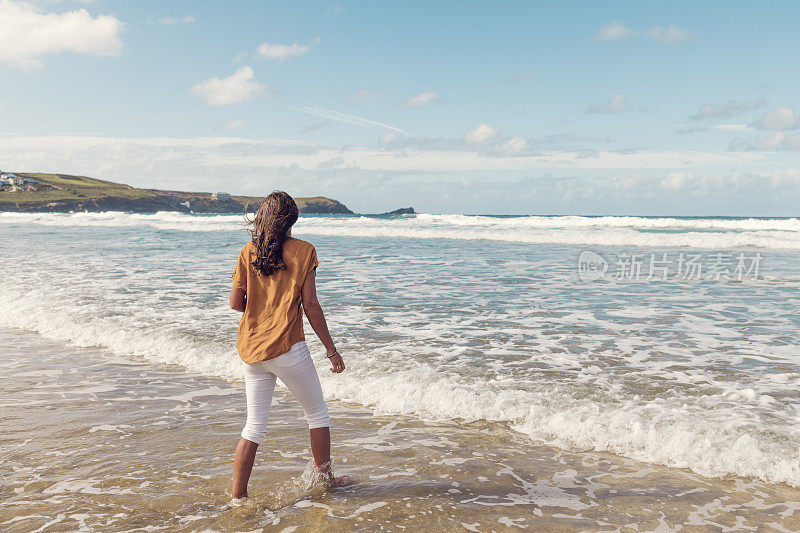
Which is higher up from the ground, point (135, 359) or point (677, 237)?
point (677, 237)

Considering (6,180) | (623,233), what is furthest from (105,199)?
(623,233)

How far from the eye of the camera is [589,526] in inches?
145

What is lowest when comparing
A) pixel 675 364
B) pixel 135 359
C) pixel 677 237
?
pixel 135 359

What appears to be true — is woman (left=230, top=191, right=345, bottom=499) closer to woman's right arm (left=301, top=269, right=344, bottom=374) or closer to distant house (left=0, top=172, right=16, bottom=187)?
woman's right arm (left=301, top=269, right=344, bottom=374)

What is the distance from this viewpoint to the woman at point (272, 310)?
371cm

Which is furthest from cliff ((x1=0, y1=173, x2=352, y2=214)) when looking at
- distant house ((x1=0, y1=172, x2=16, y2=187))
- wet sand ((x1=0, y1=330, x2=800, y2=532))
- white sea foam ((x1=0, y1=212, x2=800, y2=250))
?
wet sand ((x1=0, y1=330, x2=800, y2=532))

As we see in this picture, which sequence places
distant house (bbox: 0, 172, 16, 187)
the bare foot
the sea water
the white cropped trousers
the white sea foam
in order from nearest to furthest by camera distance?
the white cropped trousers
the bare foot
the sea water
the white sea foam
distant house (bbox: 0, 172, 16, 187)

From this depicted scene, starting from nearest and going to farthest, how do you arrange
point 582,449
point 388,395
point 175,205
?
point 582,449 < point 388,395 < point 175,205

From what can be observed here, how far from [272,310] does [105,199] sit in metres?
132

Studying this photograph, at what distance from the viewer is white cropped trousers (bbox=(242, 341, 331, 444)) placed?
3797 mm

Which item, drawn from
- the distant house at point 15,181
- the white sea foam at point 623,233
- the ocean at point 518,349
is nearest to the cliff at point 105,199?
the distant house at point 15,181

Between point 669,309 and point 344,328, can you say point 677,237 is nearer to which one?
point 669,309

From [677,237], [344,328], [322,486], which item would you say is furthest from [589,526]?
[677,237]

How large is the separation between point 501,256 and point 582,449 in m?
18.4
